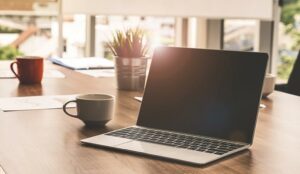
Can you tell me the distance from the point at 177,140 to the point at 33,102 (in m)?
0.59

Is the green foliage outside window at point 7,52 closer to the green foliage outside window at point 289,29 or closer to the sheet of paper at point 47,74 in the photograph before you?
the sheet of paper at point 47,74

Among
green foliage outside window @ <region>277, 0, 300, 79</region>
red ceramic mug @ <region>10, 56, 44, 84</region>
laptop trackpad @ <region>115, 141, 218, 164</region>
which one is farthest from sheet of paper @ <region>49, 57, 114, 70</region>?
green foliage outside window @ <region>277, 0, 300, 79</region>

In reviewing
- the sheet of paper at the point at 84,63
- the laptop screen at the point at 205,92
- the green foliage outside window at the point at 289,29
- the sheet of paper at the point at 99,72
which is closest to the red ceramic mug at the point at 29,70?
the sheet of paper at the point at 99,72

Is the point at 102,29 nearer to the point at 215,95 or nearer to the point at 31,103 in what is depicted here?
the point at 31,103

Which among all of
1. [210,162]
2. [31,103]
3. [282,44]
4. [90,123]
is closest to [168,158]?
[210,162]

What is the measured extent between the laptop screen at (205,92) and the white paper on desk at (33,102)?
14.0 inches

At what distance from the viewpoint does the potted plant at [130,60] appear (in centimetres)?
180

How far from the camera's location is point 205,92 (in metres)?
1.21

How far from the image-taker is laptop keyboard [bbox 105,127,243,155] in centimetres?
107

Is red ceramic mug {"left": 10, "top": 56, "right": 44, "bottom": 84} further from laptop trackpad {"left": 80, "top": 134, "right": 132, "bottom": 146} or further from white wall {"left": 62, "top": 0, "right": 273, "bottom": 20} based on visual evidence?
white wall {"left": 62, "top": 0, "right": 273, "bottom": 20}

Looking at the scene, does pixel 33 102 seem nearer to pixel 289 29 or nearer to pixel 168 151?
pixel 168 151

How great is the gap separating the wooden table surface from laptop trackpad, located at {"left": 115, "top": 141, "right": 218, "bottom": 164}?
0.06 ft

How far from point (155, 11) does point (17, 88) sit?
1.95 metres

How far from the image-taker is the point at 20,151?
1051mm
